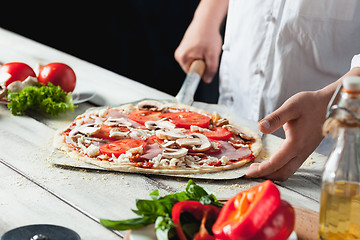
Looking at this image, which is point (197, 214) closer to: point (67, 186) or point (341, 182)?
point (341, 182)

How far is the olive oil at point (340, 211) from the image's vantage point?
2.93ft

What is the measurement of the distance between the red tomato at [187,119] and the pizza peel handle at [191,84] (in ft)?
0.61

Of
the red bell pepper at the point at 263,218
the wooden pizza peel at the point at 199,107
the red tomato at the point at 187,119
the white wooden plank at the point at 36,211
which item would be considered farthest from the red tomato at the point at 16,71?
the red bell pepper at the point at 263,218

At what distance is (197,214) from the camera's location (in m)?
0.94

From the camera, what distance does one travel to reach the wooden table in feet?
3.92

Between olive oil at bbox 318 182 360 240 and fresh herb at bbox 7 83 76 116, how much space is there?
46.1 inches

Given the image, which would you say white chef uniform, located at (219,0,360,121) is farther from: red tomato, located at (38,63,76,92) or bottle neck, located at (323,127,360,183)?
bottle neck, located at (323,127,360,183)

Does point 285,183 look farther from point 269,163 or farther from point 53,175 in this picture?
point 53,175

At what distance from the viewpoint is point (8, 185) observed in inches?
52.7

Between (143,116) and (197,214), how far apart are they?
0.94 meters

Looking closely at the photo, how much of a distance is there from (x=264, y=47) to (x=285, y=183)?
80 centimetres

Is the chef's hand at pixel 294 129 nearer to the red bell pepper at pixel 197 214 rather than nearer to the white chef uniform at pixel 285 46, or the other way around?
the red bell pepper at pixel 197 214

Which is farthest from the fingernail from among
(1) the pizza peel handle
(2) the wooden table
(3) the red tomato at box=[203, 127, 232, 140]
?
(1) the pizza peel handle

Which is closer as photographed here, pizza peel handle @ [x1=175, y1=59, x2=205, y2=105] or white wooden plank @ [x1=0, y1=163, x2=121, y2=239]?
white wooden plank @ [x1=0, y1=163, x2=121, y2=239]
